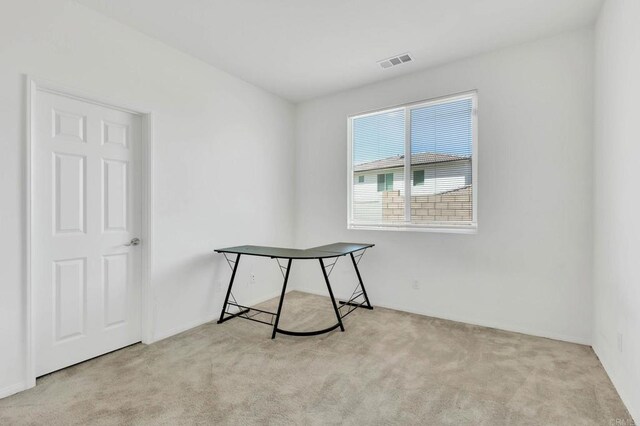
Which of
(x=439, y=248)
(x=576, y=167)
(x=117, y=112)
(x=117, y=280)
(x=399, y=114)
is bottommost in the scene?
(x=117, y=280)

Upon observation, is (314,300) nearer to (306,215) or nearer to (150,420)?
(306,215)

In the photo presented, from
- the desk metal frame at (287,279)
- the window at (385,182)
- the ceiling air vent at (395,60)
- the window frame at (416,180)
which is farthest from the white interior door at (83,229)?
the window frame at (416,180)

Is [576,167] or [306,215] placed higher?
[576,167]

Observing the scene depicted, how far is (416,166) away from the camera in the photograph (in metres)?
3.79

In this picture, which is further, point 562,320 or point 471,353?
point 562,320

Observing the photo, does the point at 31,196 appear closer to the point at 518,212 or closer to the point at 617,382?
the point at 518,212

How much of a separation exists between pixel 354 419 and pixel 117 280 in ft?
7.49

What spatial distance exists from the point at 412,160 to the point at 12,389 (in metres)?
4.02

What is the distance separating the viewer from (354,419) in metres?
1.85

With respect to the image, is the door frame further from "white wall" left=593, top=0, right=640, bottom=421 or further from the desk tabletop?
"white wall" left=593, top=0, right=640, bottom=421

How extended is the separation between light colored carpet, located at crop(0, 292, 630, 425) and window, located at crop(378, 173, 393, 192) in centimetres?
177

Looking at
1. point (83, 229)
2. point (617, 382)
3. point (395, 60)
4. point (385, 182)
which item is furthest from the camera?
point (385, 182)

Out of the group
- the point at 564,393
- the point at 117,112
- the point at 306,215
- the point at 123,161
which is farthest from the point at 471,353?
the point at 117,112

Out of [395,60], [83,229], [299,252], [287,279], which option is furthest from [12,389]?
[395,60]
